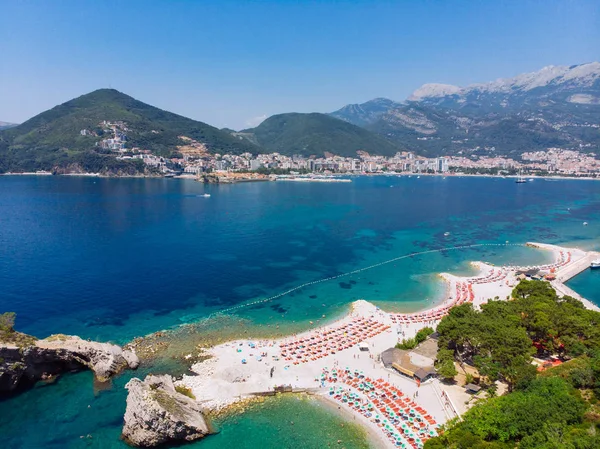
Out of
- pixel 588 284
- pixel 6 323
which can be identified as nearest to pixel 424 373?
pixel 6 323

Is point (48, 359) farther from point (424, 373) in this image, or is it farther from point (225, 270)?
point (424, 373)

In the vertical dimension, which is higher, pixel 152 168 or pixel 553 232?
pixel 152 168

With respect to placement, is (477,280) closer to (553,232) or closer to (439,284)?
(439,284)

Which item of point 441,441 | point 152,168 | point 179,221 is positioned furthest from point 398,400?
point 152,168

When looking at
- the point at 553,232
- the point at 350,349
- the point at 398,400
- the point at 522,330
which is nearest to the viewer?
the point at 398,400

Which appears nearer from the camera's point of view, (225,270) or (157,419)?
(157,419)

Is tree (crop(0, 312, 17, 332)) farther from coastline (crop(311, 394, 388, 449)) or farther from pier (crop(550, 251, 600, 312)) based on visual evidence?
pier (crop(550, 251, 600, 312))

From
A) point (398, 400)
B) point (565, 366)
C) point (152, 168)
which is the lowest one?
point (398, 400)
